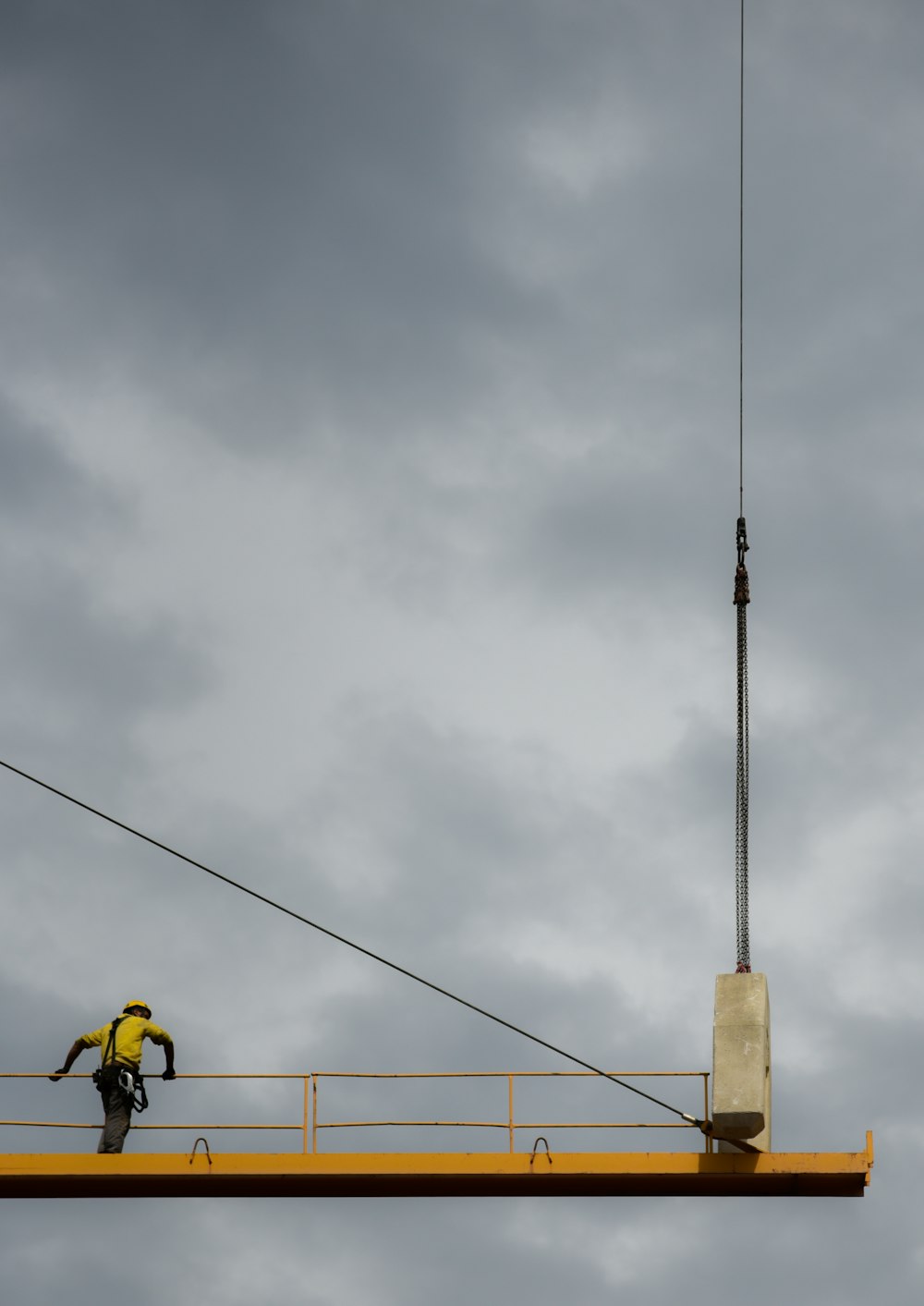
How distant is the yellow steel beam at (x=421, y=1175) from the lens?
29.3 metres

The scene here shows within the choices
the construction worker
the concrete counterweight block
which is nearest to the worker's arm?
the construction worker

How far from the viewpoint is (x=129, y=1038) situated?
30.1 metres

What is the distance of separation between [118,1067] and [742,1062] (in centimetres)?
637

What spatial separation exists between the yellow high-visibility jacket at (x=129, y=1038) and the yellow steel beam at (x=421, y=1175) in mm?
1021

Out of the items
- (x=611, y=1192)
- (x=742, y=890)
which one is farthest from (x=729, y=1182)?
(x=742, y=890)

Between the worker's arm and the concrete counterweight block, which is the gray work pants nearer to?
the worker's arm

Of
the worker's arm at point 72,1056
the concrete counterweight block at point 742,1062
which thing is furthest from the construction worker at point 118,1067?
the concrete counterweight block at point 742,1062

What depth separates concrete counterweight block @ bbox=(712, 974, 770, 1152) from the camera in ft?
95.0

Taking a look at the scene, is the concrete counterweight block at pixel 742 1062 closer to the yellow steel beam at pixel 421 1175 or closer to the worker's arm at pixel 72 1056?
the yellow steel beam at pixel 421 1175

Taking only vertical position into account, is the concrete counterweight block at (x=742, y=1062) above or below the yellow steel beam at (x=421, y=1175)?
above

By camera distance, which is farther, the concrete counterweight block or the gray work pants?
the gray work pants

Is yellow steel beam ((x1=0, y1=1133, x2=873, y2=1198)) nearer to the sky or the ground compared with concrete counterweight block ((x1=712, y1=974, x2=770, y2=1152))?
nearer to the ground

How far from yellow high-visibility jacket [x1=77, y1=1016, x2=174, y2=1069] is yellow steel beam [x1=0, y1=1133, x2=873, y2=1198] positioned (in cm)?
102

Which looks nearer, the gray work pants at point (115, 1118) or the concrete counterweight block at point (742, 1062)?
the concrete counterweight block at point (742, 1062)
